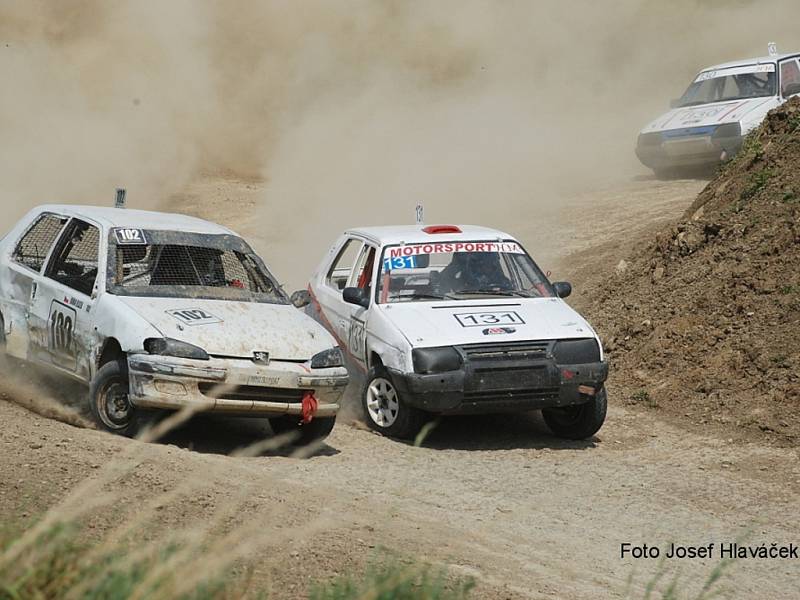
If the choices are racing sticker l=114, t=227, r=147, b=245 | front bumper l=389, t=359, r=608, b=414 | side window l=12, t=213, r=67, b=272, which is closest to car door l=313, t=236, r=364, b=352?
front bumper l=389, t=359, r=608, b=414

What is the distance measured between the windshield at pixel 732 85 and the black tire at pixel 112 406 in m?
14.2

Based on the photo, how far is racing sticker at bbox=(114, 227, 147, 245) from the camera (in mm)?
9477

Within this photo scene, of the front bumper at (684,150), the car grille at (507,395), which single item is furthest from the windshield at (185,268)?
the front bumper at (684,150)

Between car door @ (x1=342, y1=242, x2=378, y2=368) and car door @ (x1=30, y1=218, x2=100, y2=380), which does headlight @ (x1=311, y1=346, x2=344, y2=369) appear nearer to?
car door @ (x1=342, y1=242, x2=378, y2=368)

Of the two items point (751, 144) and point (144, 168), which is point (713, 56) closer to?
point (144, 168)

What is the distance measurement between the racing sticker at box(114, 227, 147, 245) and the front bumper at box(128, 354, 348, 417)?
4.45ft

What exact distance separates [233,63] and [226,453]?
22.9 metres

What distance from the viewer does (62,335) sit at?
9.37m

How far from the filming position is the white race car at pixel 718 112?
773 inches

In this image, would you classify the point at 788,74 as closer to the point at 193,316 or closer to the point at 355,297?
the point at 355,297

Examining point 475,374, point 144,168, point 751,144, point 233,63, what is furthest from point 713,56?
point 475,374

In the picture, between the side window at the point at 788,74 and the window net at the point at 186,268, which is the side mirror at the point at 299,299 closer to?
the window net at the point at 186,268

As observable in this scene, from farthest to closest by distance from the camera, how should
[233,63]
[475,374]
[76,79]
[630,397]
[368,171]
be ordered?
[233,63] < [76,79] < [368,171] < [630,397] < [475,374]

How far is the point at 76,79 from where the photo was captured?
27.7 m
